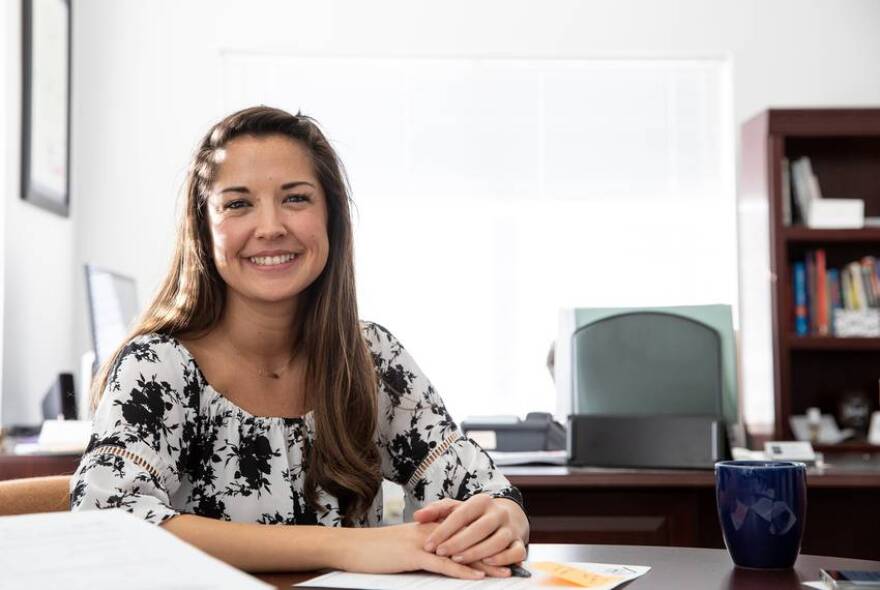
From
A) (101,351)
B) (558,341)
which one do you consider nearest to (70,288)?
(101,351)

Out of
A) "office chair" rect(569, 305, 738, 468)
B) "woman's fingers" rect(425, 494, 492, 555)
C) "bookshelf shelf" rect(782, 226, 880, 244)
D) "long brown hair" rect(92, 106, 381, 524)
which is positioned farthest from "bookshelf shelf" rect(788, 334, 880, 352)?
"woman's fingers" rect(425, 494, 492, 555)

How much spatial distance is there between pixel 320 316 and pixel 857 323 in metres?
2.97

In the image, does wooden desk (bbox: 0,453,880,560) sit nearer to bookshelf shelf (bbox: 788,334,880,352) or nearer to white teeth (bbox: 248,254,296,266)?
white teeth (bbox: 248,254,296,266)

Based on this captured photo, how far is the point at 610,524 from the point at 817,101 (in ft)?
8.63

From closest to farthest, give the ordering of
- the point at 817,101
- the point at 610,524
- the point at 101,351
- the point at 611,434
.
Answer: the point at 610,524 < the point at 611,434 < the point at 101,351 < the point at 817,101

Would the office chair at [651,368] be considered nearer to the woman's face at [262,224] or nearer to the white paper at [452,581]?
the woman's face at [262,224]

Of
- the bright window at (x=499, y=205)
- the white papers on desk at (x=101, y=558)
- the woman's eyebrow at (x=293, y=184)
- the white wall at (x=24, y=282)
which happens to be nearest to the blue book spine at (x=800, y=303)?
the bright window at (x=499, y=205)

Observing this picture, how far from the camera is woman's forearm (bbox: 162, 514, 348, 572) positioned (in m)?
1.08

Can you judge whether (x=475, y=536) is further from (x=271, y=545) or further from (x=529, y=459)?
(x=529, y=459)

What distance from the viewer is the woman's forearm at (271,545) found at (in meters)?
1.08

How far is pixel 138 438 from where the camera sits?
126 centimetres

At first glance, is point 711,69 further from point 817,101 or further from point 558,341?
point 558,341

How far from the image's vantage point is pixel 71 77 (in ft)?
13.3

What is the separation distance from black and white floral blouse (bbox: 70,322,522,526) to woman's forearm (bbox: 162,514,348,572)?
7cm
